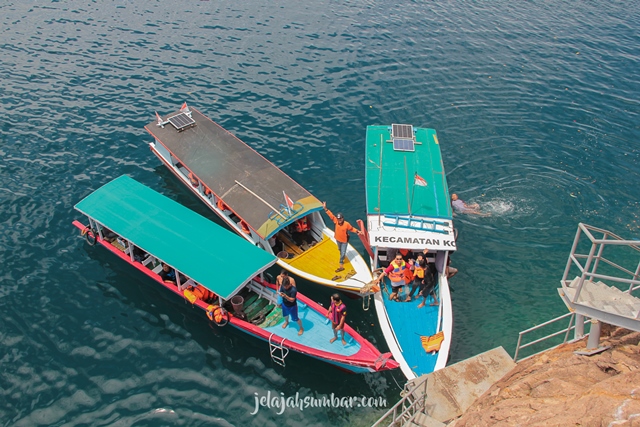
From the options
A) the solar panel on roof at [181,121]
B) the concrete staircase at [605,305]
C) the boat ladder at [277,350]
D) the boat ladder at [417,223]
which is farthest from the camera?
the solar panel on roof at [181,121]

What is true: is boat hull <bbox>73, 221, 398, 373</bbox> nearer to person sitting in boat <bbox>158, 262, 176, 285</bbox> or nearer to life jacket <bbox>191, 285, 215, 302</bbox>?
life jacket <bbox>191, 285, 215, 302</bbox>

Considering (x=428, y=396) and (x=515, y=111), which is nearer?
(x=428, y=396)

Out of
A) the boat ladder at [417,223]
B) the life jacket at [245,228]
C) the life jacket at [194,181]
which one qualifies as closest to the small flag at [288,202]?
the life jacket at [245,228]

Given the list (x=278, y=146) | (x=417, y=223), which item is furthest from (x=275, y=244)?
(x=278, y=146)

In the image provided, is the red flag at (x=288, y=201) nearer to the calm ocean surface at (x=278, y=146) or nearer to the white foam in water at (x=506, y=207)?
the calm ocean surface at (x=278, y=146)

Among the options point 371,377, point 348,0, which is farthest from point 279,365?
point 348,0

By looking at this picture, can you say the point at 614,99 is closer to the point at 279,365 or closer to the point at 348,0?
the point at 348,0
